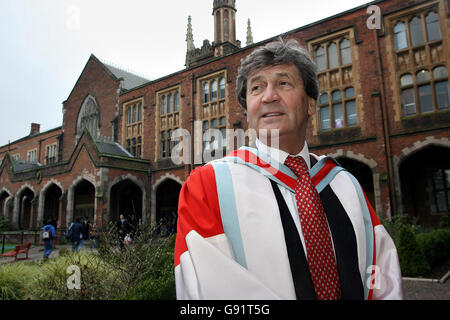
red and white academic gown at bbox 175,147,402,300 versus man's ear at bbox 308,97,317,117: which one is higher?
man's ear at bbox 308,97,317,117

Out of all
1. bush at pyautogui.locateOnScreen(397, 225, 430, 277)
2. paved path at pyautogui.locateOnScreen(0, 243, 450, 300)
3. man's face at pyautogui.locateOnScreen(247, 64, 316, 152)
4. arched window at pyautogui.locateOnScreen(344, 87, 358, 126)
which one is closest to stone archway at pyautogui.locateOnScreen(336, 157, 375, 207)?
arched window at pyautogui.locateOnScreen(344, 87, 358, 126)

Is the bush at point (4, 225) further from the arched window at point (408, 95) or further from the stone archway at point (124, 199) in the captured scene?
the arched window at point (408, 95)

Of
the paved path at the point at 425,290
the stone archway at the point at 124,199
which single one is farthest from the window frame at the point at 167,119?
the paved path at the point at 425,290

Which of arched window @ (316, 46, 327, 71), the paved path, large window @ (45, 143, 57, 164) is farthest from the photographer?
large window @ (45, 143, 57, 164)

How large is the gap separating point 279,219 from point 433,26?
46.4ft

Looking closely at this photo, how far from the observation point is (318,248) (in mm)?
1379

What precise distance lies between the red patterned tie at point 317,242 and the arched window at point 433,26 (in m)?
13.7

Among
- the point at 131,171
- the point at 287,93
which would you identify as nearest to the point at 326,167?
the point at 287,93

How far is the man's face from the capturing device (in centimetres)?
160

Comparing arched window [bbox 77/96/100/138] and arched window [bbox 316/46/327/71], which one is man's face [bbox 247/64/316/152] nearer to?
arched window [bbox 316/46/327/71]

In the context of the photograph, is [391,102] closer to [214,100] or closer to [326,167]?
[214,100]

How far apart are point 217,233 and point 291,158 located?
0.62 meters

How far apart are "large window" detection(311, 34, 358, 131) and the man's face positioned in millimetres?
12588
